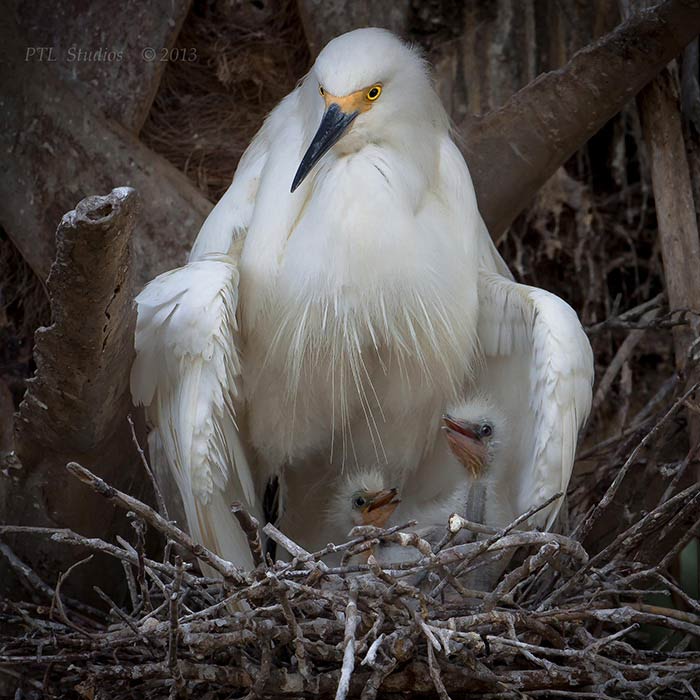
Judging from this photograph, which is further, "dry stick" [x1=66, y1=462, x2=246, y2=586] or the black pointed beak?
the black pointed beak

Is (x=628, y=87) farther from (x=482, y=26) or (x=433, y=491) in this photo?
(x=433, y=491)

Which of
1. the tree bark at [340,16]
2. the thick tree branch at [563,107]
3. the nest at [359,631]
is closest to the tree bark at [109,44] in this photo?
the tree bark at [340,16]

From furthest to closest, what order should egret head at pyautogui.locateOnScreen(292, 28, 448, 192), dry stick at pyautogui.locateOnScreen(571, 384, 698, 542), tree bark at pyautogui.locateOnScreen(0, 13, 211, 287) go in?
tree bark at pyautogui.locateOnScreen(0, 13, 211, 287), egret head at pyautogui.locateOnScreen(292, 28, 448, 192), dry stick at pyautogui.locateOnScreen(571, 384, 698, 542)

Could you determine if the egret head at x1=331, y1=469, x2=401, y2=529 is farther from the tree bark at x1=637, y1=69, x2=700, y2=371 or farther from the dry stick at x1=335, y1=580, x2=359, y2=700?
the tree bark at x1=637, y1=69, x2=700, y2=371

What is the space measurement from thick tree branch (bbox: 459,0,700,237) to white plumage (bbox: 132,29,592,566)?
27 centimetres

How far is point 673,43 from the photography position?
267 cm

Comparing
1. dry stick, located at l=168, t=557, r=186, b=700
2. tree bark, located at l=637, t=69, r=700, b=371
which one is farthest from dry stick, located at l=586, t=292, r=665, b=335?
dry stick, located at l=168, t=557, r=186, b=700

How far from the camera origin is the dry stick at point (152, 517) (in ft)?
5.30

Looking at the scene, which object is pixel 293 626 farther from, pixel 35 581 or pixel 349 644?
pixel 35 581

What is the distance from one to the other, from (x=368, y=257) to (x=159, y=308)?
15.3 inches

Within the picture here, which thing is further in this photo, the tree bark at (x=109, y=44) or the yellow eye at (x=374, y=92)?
the tree bark at (x=109, y=44)

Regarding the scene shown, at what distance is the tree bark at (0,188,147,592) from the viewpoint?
1700 mm

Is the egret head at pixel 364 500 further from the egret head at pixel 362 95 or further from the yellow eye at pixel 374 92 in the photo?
the yellow eye at pixel 374 92

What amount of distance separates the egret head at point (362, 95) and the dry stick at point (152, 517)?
73 centimetres
